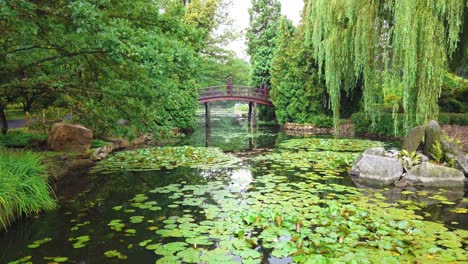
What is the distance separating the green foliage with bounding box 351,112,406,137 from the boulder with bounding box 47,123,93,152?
10980 mm

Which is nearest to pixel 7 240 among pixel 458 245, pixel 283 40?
pixel 458 245

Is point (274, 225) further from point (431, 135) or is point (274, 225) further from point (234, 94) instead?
point (234, 94)

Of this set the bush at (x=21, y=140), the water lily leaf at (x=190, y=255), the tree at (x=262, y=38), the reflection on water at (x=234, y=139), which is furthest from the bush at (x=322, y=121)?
the water lily leaf at (x=190, y=255)

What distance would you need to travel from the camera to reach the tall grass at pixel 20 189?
4480mm

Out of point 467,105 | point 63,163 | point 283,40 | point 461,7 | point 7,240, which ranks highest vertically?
point 283,40

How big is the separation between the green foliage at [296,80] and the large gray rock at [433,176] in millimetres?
12796

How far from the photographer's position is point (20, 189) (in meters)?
4.93

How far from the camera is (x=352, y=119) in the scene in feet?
56.9

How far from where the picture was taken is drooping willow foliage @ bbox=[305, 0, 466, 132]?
286 inches

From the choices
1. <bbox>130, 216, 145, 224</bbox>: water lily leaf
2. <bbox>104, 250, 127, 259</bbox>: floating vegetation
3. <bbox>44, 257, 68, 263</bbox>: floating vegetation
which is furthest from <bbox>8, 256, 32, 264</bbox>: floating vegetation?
<bbox>130, 216, 145, 224</bbox>: water lily leaf

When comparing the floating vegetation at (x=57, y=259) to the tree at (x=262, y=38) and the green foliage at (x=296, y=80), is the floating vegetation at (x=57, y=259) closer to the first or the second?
the green foliage at (x=296, y=80)

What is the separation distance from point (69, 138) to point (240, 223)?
604cm

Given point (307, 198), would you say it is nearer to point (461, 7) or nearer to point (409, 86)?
point (409, 86)

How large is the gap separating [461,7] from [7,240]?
913 centimetres
